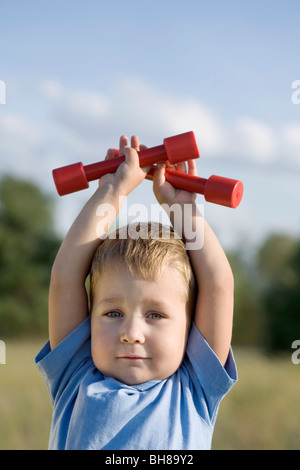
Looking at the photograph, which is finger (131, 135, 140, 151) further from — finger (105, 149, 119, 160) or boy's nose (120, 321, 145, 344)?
boy's nose (120, 321, 145, 344)

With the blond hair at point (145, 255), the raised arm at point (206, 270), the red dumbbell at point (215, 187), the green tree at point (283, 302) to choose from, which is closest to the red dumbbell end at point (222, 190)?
the red dumbbell at point (215, 187)

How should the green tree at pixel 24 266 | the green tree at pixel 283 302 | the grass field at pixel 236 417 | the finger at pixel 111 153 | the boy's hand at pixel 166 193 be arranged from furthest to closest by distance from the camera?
1. the green tree at pixel 24 266
2. the green tree at pixel 283 302
3. the grass field at pixel 236 417
4. the finger at pixel 111 153
5. the boy's hand at pixel 166 193

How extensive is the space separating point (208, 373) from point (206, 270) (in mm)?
352

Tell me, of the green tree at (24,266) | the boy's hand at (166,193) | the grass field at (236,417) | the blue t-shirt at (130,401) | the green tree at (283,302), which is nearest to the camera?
the blue t-shirt at (130,401)

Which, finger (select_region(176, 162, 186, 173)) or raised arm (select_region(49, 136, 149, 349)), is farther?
finger (select_region(176, 162, 186, 173))

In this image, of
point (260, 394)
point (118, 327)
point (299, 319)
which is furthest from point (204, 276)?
point (299, 319)

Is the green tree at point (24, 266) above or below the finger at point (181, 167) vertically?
below

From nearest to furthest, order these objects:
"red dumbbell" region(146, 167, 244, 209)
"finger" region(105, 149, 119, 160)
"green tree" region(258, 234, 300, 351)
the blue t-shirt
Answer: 1. the blue t-shirt
2. "red dumbbell" region(146, 167, 244, 209)
3. "finger" region(105, 149, 119, 160)
4. "green tree" region(258, 234, 300, 351)

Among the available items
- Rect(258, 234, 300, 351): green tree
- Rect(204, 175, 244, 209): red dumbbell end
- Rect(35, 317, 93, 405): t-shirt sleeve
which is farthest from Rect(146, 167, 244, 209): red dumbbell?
Rect(258, 234, 300, 351): green tree

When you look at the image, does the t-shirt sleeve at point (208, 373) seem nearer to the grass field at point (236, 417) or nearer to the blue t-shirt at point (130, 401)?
the blue t-shirt at point (130, 401)

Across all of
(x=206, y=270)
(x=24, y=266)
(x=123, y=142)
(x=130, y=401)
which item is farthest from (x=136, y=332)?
(x=24, y=266)

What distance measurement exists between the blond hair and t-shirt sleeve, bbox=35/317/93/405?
0.14m

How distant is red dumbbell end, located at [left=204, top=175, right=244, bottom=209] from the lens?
75.6 inches

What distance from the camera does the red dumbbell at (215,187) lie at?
6.31 ft
